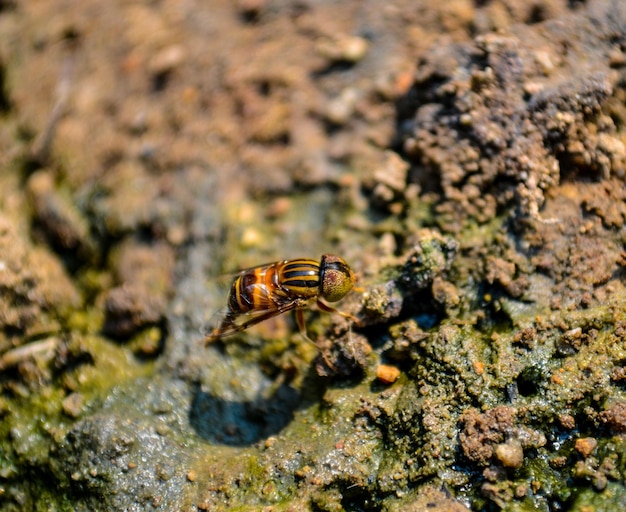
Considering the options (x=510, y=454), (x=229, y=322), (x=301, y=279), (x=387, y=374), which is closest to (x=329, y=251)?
(x=301, y=279)

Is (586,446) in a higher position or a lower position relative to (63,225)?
higher

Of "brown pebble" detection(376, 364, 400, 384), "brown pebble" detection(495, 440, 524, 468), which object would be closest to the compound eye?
"brown pebble" detection(376, 364, 400, 384)

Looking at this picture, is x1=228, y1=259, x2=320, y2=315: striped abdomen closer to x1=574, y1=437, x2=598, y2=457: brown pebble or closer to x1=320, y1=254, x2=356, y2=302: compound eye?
x1=320, y1=254, x2=356, y2=302: compound eye

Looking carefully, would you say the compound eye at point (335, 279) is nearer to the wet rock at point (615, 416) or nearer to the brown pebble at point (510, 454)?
the brown pebble at point (510, 454)

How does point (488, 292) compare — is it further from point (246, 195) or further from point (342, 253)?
point (246, 195)

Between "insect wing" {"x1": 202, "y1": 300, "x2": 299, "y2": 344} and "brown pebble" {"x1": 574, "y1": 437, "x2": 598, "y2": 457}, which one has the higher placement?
"brown pebble" {"x1": 574, "y1": 437, "x2": 598, "y2": 457}

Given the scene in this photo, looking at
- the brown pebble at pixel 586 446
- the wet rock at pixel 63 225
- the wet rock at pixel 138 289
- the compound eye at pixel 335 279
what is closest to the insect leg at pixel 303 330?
the compound eye at pixel 335 279

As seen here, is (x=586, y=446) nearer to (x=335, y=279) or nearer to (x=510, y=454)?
(x=510, y=454)
